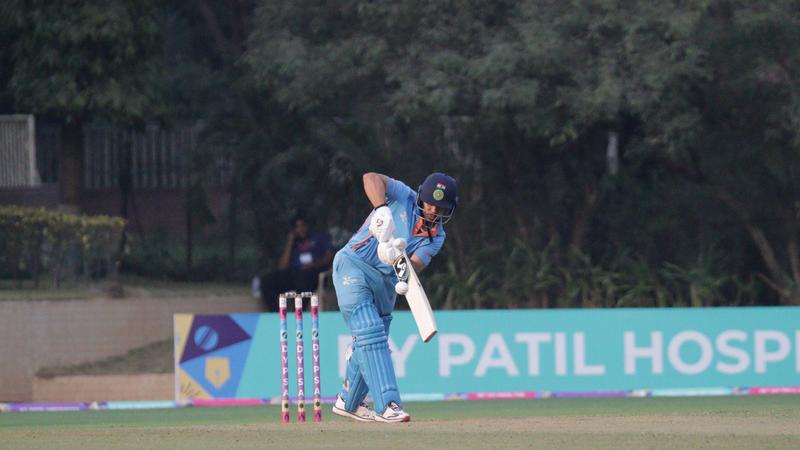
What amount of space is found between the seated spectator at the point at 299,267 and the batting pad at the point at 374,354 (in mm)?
9205

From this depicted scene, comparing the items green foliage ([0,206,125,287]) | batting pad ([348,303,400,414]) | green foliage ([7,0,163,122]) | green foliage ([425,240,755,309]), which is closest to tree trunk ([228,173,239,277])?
green foliage ([7,0,163,122])

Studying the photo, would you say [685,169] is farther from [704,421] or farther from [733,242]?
[704,421]

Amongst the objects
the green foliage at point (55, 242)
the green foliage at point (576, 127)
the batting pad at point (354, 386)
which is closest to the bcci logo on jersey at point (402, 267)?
the batting pad at point (354, 386)

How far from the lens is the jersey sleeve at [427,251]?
29.1 ft

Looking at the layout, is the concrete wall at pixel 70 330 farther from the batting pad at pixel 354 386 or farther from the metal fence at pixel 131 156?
the batting pad at pixel 354 386

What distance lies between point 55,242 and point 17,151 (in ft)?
7.20

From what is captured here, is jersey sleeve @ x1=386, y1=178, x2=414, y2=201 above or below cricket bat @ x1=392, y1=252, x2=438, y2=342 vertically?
above

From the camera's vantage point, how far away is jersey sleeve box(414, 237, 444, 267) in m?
8.88

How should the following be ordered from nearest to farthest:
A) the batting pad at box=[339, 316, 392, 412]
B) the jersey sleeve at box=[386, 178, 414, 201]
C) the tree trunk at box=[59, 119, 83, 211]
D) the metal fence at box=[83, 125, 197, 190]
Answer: the jersey sleeve at box=[386, 178, 414, 201]
the batting pad at box=[339, 316, 392, 412]
the tree trunk at box=[59, 119, 83, 211]
the metal fence at box=[83, 125, 197, 190]

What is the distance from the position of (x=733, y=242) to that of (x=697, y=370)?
481 centimetres

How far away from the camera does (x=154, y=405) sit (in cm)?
1501

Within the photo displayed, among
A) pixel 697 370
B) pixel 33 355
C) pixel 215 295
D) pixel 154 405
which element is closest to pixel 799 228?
pixel 697 370

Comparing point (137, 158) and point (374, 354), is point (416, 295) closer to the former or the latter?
point (374, 354)

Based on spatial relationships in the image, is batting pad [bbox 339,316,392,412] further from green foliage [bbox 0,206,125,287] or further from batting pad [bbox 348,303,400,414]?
green foliage [bbox 0,206,125,287]
